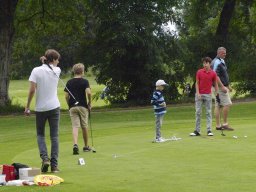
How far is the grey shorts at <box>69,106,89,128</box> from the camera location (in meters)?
15.1

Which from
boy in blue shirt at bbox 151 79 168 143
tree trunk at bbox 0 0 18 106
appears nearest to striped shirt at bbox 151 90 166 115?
boy in blue shirt at bbox 151 79 168 143

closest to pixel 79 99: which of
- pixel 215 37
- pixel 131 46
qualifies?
pixel 131 46

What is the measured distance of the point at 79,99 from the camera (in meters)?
15.0

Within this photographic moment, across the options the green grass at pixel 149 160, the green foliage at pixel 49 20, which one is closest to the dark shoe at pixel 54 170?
the green grass at pixel 149 160

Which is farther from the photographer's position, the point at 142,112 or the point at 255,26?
the point at 255,26

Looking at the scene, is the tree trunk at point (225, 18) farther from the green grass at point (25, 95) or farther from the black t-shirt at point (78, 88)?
the black t-shirt at point (78, 88)

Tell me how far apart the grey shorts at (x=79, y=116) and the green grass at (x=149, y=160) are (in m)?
0.68

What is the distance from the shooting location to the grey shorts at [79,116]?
49.4 ft

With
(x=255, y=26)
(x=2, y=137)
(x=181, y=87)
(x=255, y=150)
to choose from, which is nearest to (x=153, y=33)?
(x=181, y=87)

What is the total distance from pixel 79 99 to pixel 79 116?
18.0 inches

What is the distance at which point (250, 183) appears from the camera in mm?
9633

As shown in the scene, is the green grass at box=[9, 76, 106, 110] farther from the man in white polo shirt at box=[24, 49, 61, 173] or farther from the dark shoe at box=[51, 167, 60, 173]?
the dark shoe at box=[51, 167, 60, 173]

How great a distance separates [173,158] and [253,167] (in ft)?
6.87

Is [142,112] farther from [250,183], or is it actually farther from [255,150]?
[250,183]
